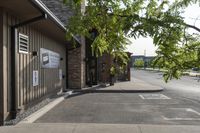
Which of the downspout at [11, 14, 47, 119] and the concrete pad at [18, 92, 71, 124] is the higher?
the downspout at [11, 14, 47, 119]

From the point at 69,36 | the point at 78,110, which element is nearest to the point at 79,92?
the point at 78,110

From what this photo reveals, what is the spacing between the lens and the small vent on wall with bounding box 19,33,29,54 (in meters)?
11.4

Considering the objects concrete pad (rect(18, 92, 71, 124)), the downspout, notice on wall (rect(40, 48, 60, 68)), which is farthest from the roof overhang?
concrete pad (rect(18, 92, 71, 124))

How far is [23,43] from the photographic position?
11734 mm

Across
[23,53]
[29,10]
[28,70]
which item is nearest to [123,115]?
[28,70]

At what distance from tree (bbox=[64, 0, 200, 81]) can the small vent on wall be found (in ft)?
21.4

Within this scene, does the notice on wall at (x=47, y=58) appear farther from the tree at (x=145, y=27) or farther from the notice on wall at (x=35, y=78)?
the tree at (x=145, y=27)

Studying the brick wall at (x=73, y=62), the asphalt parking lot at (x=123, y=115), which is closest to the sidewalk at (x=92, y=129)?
the asphalt parking lot at (x=123, y=115)

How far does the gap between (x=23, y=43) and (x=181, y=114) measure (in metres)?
5.34

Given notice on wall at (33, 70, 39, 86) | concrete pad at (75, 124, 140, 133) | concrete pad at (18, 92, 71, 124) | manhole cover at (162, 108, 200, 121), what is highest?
notice on wall at (33, 70, 39, 86)

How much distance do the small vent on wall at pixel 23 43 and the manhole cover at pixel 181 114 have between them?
4505 millimetres

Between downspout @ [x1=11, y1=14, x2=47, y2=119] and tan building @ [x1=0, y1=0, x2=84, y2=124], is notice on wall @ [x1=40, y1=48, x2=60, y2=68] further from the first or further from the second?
downspout @ [x1=11, y1=14, x2=47, y2=119]

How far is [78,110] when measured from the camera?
13781mm

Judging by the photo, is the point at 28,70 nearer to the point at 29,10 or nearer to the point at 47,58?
the point at 29,10
